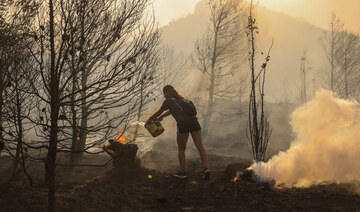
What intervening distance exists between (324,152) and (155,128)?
10.3 feet

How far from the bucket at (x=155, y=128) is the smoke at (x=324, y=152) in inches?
73.6

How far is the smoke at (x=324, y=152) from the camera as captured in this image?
473 centimetres

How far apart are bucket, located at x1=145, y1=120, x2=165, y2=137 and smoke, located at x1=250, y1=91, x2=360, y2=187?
6.13 ft

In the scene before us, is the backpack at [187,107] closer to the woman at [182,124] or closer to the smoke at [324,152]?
the woman at [182,124]

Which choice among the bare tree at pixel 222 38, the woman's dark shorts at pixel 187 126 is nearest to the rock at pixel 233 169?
the woman's dark shorts at pixel 187 126

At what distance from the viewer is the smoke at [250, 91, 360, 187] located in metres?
4.73

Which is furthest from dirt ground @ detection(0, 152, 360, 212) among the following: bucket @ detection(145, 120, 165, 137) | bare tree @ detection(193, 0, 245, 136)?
bare tree @ detection(193, 0, 245, 136)

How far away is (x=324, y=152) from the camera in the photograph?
493 centimetres

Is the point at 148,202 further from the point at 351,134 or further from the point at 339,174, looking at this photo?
the point at 351,134

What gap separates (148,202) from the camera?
4.20 meters

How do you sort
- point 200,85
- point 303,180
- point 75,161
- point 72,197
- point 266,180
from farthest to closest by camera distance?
point 200,85 < point 75,161 < point 303,180 < point 266,180 < point 72,197

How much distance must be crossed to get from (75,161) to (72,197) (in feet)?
17.4

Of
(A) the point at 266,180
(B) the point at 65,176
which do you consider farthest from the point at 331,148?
(B) the point at 65,176

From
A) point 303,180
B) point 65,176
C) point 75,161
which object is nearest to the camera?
point 303,180
